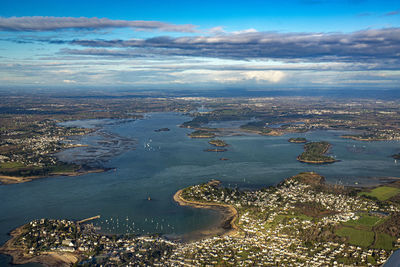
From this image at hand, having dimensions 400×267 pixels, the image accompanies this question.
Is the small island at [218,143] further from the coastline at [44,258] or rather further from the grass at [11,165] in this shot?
the coastline at [44,258]

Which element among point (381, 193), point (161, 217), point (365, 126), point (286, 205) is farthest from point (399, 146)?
point (161, 217)

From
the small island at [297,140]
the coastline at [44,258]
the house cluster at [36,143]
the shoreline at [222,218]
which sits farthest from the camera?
the small island at [297,140]

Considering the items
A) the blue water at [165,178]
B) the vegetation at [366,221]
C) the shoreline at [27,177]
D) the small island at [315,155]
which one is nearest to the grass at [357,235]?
the vegetation at [366,221]

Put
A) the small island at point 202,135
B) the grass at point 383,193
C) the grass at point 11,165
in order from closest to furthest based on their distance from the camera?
the grass at point 383,193, the grass at point 11,165, the small island at point 202,135

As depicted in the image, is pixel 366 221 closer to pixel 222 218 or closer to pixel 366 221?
pixel 366 221

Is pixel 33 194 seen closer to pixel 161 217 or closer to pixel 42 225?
pixel 42 225

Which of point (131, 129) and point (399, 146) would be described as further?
point (131, 129)
